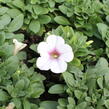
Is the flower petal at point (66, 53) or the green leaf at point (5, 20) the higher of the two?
the green leaf at point (5, 20)

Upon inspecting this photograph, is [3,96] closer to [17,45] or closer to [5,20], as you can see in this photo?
[17,45]

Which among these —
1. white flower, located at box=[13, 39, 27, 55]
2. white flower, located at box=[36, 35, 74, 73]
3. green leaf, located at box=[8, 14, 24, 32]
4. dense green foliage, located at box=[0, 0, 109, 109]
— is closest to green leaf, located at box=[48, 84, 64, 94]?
dense green foliage, located at box=[0, 0, 109, 109]

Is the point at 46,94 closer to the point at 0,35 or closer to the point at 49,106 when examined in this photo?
the point at 49,106

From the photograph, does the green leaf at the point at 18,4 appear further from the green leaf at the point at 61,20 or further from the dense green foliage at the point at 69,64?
the green leaf at the point at 61,20

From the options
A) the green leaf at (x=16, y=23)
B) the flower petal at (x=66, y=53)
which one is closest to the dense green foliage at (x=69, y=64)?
the green leaf at (x=16, y=23)

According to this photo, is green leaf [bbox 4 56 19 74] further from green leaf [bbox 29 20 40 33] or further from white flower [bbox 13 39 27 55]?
green leaf [bbox 29 20 40 33]

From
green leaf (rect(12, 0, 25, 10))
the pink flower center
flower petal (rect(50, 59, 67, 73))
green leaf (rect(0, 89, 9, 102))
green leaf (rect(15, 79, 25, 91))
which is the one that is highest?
green leaf (rect(12, 0, 25, 10))
